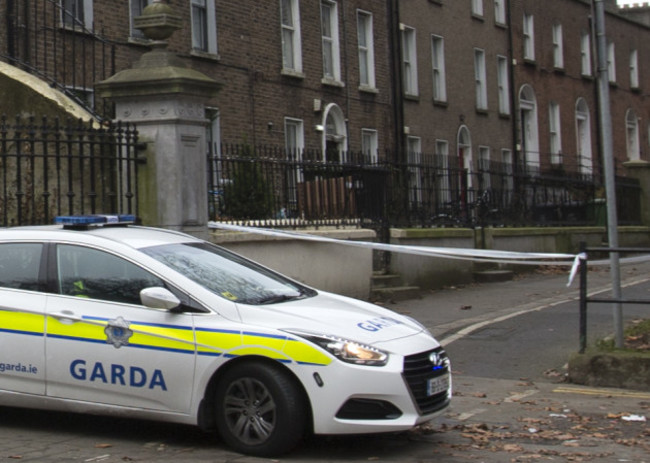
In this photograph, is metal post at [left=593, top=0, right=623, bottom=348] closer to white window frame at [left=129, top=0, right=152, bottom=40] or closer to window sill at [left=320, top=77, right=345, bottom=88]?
white window frame at [left=129, top=0, right=152, bottom=40]

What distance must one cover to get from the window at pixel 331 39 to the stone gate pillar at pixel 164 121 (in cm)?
1480

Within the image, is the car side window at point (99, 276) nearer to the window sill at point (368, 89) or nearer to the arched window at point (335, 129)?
the arched window at point (335, 129)

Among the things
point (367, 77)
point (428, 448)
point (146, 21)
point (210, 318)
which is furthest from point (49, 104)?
point (367, 77)

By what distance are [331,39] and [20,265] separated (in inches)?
784

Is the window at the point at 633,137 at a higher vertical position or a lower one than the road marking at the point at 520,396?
higher

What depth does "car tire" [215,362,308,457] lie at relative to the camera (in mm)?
6961

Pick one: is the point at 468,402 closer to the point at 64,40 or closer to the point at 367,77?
the point at 64,40

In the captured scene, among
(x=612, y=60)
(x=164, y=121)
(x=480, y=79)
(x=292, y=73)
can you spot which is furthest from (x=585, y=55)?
(x=164, y=121)

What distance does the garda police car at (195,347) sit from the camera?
699 centimetres

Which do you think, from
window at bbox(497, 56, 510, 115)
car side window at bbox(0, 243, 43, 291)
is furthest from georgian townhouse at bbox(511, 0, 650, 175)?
car side window at bbox(0, 243, 43, 291)

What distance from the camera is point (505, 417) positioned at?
8539 mm

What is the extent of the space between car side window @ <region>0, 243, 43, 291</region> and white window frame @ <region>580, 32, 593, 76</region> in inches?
1463

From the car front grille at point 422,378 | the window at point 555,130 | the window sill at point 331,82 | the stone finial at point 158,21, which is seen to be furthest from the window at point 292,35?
the car front grille at point 422,378

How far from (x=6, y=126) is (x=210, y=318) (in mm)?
4644
